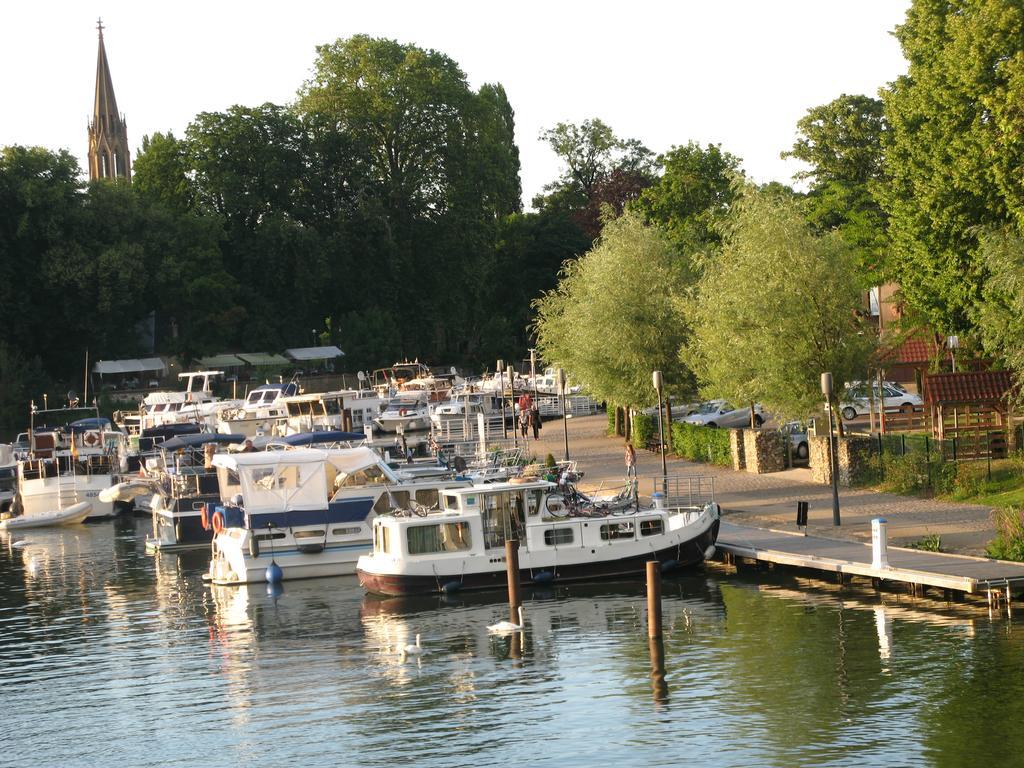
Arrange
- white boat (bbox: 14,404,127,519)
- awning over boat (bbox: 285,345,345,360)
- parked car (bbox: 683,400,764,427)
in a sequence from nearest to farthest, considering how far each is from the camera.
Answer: white boat (bbox: 14,404,127,519) → parked car (bbox: 683,400,764,427) → awning over boat (bbox: 285,345,345,360)

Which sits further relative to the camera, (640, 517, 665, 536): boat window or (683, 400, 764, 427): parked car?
(683, 400, 764, 427): parked car

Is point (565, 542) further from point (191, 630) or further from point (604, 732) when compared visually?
point (604, 732)

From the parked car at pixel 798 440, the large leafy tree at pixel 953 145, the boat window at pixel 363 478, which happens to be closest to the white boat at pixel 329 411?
the parked car at pixel 798 440

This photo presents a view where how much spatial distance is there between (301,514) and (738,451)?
1787 centimetres

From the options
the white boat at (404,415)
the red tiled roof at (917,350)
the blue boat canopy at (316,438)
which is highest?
the red tiled roof at (917,350)

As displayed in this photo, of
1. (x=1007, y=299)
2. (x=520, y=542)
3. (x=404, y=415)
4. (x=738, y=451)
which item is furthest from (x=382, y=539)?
(x=404, y=415)

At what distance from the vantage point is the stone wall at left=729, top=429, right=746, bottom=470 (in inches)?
2023

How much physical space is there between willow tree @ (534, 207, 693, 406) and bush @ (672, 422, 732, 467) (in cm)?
191

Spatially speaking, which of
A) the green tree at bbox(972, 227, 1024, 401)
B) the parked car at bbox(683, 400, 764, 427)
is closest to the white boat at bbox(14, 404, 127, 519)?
the parked car at bbox(683, 400, 764, 427)

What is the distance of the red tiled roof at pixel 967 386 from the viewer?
47.8 meters

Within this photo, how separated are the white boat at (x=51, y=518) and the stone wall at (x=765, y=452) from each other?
97.4 feet

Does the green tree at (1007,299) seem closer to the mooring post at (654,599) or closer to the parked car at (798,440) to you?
the parked car at (798,440)

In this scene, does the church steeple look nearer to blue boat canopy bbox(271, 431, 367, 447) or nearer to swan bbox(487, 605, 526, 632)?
blue boat canopy bbox(271, 431, 367, 447)

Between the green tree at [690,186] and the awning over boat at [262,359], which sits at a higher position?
the green tree at [690,186]
